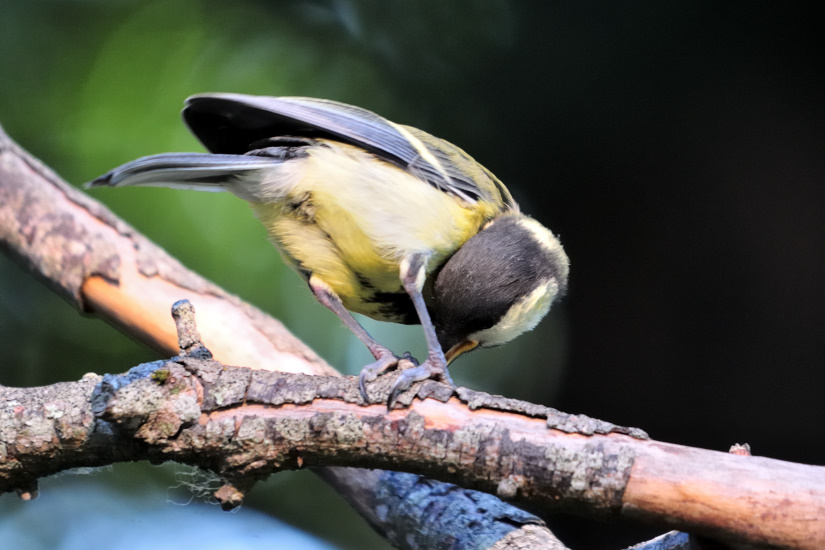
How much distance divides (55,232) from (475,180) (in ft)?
5.08

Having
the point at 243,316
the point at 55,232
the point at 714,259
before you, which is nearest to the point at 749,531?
the point at 243,316

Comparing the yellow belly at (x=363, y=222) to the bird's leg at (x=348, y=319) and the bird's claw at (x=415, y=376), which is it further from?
the bird's claw at (x=415, y=376)

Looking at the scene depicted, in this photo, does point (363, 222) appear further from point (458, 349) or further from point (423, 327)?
point (458, 349)

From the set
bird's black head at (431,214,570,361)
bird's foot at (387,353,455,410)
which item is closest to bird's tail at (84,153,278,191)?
bird's black head at (431,214,570,361)

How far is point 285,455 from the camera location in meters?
1.31

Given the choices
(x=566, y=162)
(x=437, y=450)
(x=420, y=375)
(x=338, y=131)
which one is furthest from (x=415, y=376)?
(x=566, y=162)

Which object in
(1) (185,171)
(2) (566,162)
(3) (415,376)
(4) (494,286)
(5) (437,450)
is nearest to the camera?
(5) (437,450)

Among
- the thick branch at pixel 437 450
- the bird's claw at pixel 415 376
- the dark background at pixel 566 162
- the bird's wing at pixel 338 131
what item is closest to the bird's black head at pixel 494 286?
the bird's wing at pixel 338 131

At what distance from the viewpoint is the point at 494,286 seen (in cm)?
190

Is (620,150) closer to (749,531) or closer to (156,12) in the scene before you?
(749,531)

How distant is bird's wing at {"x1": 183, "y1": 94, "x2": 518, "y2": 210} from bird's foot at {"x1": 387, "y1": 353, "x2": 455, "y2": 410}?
1.79ft

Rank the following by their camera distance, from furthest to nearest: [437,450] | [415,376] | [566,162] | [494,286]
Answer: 1. [566,162]
2. [494,286]
3. [415,376]
4. [437,450]

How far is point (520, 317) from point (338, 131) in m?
0.75

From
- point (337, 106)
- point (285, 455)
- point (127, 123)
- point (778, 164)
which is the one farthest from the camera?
point (127, 123)
